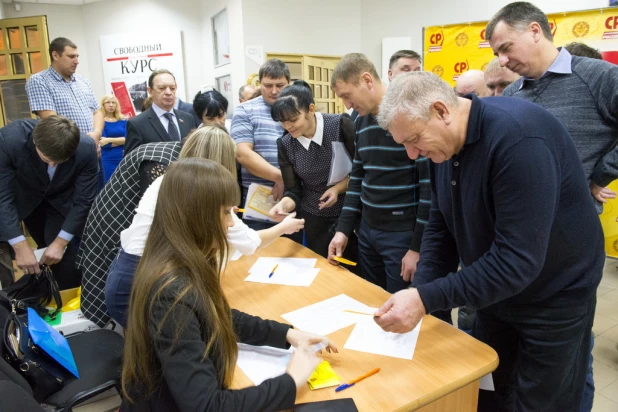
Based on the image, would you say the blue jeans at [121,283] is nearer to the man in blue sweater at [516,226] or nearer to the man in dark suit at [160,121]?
the man in blue sweater at [516,226]

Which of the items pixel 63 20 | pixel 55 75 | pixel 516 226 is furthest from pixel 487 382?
pixel 63 20

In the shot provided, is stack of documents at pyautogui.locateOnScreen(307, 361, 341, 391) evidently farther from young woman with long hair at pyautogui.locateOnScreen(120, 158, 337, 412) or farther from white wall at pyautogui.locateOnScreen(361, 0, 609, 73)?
white wall at pyautogui.locateOnScreen(361, 0, 609, 73)

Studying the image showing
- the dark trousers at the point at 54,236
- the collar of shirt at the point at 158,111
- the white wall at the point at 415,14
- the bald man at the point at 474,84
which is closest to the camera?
the dark trousers at the point at 54,236

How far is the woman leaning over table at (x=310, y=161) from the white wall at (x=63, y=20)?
5.60m

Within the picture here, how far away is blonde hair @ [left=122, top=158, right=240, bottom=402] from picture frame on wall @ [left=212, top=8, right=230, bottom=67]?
4853mm

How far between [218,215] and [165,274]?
0.19 metres

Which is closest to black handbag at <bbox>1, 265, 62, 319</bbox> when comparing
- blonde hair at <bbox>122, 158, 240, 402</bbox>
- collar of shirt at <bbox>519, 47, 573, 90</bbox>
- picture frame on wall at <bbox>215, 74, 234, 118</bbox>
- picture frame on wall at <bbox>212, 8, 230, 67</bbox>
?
blonde hair at <bbox>122, 158, 240, 402</bbox>

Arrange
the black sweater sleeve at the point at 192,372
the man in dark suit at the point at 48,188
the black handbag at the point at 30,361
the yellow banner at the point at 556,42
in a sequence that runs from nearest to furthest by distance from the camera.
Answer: the black sweater sleeve at the point at 192,372, the black handbag at the point at 30,361, the man in dark suit at the point at 48,188, the yellow banner at the point at 556,42

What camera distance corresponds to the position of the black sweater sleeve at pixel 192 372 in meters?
0.91

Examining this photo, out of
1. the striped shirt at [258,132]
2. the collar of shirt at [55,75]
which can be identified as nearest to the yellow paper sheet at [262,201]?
the striped shirt at [258,132]

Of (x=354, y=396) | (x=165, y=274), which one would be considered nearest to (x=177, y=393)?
(x=165, y=274)

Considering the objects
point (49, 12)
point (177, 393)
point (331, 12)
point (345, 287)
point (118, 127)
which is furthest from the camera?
point (49, 12)

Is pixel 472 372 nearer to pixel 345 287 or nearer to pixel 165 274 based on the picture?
pixel 345 287

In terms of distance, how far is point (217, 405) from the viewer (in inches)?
36.1
